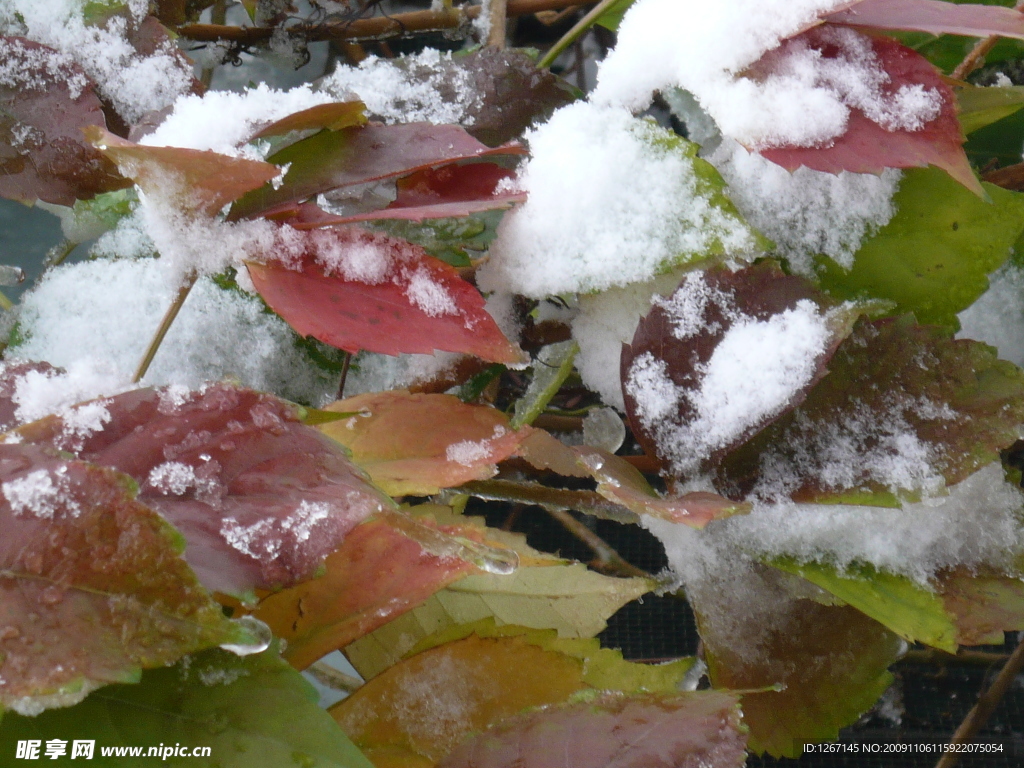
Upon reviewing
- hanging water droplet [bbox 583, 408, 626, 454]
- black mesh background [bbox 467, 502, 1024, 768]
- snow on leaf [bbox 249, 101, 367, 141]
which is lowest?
black mesh background [bbox 467, 502, 1024, 768]

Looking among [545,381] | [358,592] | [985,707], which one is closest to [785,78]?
[545,381]

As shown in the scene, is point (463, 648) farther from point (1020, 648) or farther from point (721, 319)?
point (1020, 648)

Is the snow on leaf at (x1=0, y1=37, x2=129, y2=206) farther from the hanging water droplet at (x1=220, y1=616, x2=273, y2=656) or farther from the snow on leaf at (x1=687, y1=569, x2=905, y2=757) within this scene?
the snow on leaf at (x1=687, y1=569, x2=905, y2=757)

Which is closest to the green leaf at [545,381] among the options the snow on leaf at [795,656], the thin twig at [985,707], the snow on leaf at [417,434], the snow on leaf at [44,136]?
the snow on leaf at [417,434]

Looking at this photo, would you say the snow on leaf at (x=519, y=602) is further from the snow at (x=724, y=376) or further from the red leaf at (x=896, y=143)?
the red leaf at (x=896, y=143)

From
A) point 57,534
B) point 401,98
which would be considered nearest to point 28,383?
point 57,534

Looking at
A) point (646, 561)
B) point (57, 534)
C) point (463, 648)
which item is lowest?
point (646, 561)

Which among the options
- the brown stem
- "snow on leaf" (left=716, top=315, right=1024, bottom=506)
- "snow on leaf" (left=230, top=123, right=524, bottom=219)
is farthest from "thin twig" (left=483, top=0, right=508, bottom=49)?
"snow on leaf" (left=716, top=315, right=1024, bottom=506)
